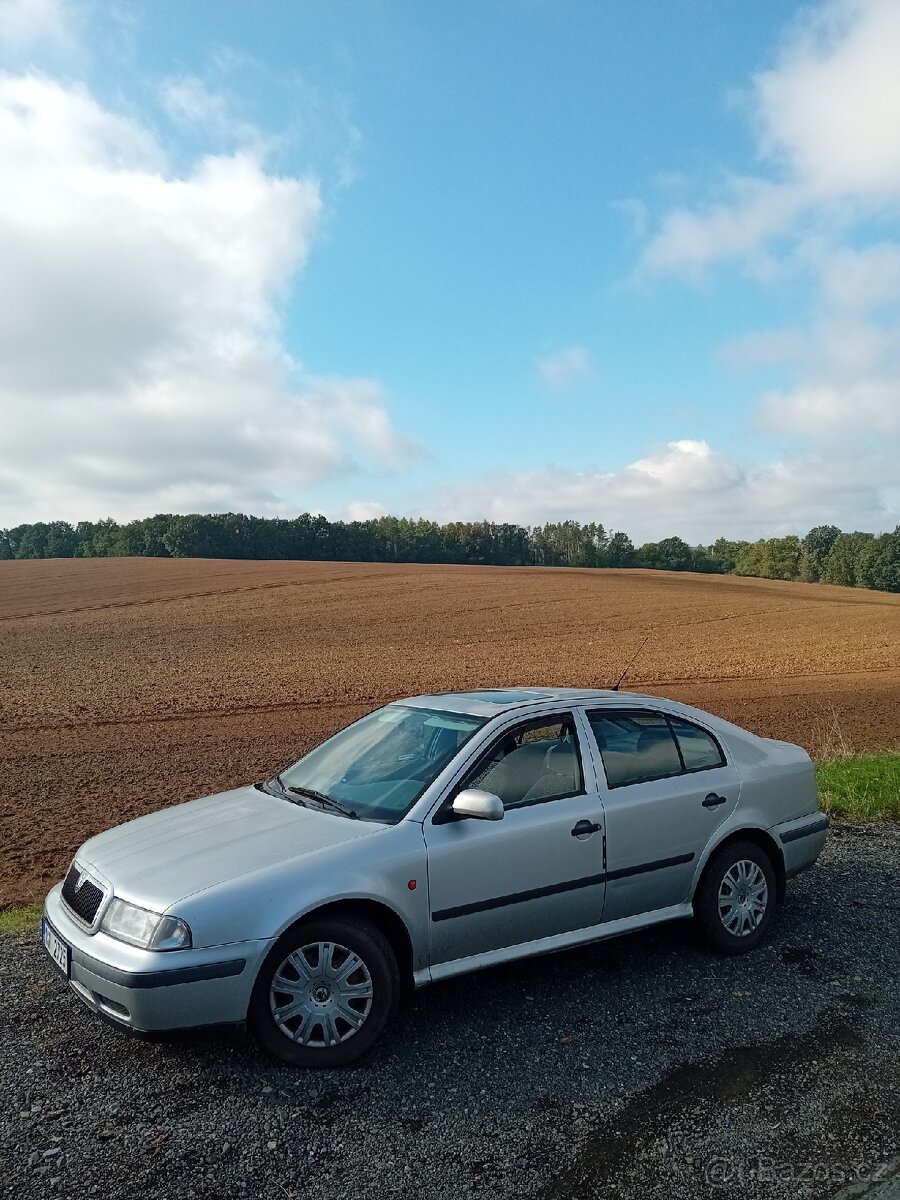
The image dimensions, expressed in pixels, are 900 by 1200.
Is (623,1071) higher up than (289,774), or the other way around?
(289,774)

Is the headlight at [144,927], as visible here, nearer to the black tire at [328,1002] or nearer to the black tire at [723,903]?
the black tire at [328,1002]

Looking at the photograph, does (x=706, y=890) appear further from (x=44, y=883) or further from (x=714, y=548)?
(x=714, y=548)

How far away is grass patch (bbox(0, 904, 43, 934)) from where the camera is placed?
5.51m

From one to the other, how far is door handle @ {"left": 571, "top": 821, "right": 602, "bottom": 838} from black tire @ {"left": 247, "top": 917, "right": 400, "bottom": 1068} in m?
1.09

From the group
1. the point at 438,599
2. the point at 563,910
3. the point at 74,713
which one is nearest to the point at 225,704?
the point at 74,713

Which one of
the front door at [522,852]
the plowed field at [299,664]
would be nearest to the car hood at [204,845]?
the front door at [522,852]

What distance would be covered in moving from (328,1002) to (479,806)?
1.04m

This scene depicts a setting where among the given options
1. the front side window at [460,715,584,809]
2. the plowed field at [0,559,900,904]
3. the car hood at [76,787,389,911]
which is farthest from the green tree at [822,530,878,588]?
the car hood at [76,787,389,911]

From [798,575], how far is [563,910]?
4399 inches

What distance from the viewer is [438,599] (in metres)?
40.5

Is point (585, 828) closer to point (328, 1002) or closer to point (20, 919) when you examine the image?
point (328, 1002)

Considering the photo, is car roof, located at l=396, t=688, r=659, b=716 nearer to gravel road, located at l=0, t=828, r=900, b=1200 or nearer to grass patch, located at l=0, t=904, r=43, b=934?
gravel road, located at l=0, t=828, r=900, b=1200

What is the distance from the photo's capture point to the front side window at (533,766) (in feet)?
14.9

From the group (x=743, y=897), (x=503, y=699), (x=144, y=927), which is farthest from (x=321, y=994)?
(x=743, y=897)
